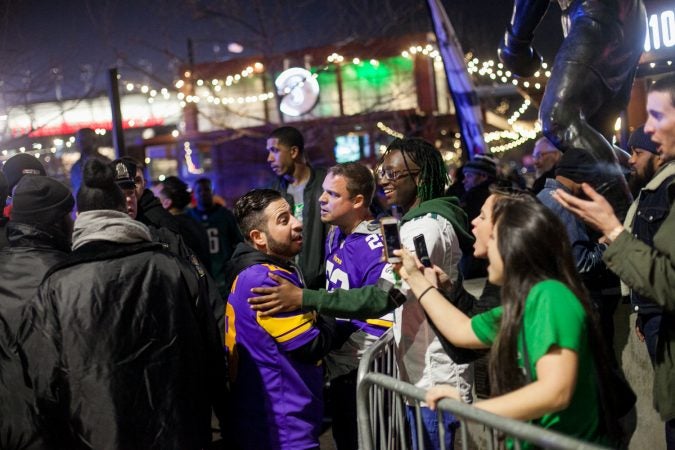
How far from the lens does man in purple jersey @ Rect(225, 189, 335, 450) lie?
3.72 metres

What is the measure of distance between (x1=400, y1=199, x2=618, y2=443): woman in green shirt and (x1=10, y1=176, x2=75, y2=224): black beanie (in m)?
2.50

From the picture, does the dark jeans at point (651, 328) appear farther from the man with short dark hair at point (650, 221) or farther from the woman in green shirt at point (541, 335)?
the woman in green shirt at point (541, 335)

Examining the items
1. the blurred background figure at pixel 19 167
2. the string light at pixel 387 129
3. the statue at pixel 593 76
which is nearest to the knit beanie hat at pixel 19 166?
the blurred background figure at pixel 19 167

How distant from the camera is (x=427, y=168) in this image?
4.03 metres

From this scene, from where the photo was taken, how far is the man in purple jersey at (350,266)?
4188 millimetres

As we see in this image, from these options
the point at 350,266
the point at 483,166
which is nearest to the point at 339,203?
the point at 350,266

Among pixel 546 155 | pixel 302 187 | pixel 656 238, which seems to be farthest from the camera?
pixel 546 155

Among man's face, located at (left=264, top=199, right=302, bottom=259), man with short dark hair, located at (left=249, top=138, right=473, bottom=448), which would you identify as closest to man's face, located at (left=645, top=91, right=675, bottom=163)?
man with short dark hair, located at (left=249, top=138, right=473, bottom=448)

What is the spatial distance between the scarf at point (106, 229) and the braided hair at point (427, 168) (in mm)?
1433

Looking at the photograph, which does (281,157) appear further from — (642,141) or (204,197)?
(204,197)

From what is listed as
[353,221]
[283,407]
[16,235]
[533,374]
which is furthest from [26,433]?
[533,374]

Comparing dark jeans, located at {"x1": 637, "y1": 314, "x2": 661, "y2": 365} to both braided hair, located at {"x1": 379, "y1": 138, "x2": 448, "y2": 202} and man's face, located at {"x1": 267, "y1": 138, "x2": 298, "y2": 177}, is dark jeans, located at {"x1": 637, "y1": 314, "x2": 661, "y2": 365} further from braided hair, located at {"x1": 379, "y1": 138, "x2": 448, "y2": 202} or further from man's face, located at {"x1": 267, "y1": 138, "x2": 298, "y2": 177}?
man's face, located at {"x1": 267, "y1": 138, "x2": 298, "y2": 177}

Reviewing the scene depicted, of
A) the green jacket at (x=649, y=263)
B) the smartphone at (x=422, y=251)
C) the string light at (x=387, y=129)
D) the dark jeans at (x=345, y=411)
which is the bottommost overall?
the dark jeans at (x=345, y=411)

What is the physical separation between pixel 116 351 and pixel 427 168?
5.97 feet
